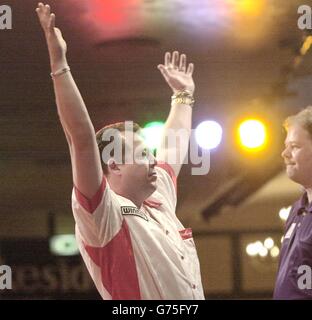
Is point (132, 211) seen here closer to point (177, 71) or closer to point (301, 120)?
point (177, 71)

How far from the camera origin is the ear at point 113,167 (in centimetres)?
271

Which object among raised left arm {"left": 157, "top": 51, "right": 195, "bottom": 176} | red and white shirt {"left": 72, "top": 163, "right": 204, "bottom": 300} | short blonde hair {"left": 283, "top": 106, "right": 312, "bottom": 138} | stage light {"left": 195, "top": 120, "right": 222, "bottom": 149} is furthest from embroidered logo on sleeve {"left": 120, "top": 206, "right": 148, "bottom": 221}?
short blonde hair {"left": 283, "top": 106, "right": 312, "bottom": 138}

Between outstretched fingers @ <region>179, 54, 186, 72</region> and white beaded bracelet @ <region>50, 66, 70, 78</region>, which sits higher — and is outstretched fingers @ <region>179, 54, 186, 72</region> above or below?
above

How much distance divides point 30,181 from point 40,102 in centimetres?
28

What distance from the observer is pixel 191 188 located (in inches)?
111

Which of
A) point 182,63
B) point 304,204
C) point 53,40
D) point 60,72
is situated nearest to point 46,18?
point 53,40

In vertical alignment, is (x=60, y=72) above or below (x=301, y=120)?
above

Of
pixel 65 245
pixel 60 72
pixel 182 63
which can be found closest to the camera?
pixel 60 72

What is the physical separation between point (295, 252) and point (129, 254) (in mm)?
569

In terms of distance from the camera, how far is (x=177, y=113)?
112 inches

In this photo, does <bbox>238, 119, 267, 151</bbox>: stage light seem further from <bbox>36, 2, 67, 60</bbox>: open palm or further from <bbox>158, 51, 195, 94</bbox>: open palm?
<bbox>36, 2, 67, 60</bbox>: open palm

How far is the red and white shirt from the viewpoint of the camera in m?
2.62

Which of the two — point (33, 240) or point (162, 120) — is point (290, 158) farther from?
point (33, 240)
